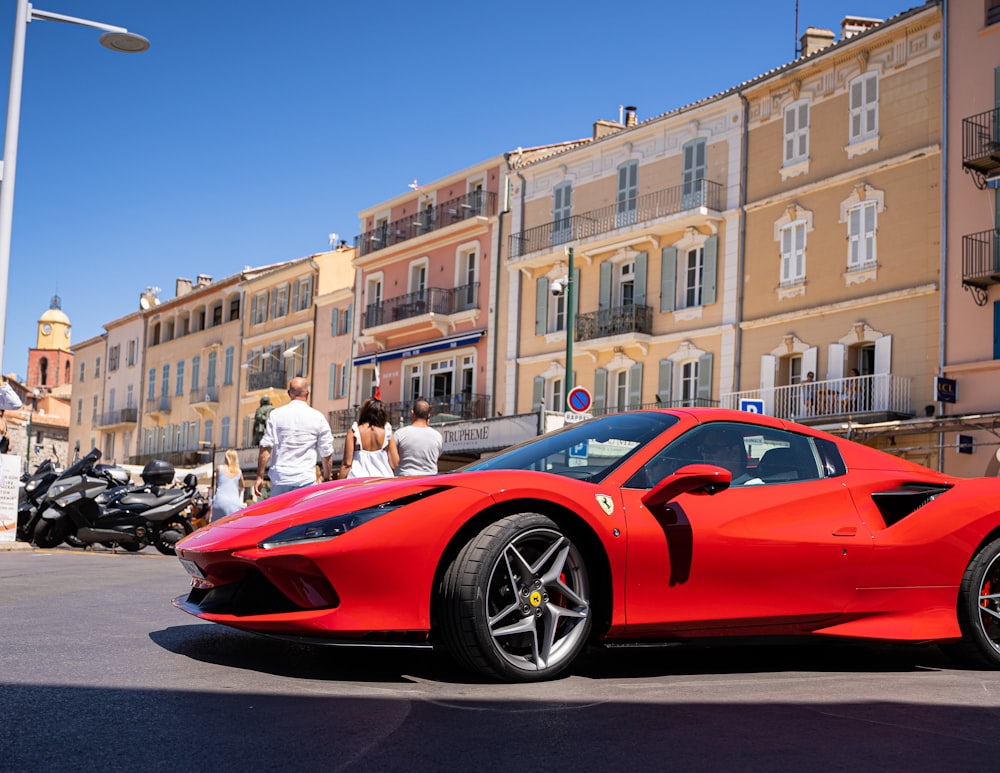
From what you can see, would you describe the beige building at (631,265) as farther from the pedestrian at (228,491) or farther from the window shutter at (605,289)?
the pedestrian at (228,491)

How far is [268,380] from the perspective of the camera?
172 ft

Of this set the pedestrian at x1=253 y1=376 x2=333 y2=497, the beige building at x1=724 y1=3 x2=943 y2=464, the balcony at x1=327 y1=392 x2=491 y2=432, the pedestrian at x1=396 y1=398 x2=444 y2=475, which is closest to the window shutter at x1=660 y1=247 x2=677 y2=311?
the beige building at x1=724 y1=3 x2=943 y2=464

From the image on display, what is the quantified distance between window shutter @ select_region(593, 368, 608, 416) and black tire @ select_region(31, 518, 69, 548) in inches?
828

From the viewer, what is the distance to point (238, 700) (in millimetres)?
4059

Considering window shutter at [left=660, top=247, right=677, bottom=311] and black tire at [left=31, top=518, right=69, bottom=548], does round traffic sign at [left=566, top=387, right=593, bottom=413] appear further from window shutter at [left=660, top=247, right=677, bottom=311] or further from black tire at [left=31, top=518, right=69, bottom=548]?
window shutter at [left=660, top=247, right=677, bottom=311]

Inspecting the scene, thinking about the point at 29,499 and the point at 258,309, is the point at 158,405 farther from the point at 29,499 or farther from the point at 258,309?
the point at 29,499

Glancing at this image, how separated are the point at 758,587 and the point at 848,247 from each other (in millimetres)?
24644

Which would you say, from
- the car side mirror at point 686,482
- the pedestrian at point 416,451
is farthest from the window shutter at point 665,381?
the car side mirror at point 686,482

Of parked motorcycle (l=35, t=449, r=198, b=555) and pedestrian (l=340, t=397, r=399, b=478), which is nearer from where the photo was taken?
pedestrian (l=340, t=397, r=399, b=478)

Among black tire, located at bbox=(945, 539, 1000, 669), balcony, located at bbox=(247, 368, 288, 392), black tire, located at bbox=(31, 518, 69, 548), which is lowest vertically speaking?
black tire, located at bbox=(31, 518, 69, 548)

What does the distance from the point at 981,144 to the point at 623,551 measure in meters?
23.4

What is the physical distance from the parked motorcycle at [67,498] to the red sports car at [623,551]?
11050 mm

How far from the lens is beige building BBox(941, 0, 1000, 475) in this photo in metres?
24.8

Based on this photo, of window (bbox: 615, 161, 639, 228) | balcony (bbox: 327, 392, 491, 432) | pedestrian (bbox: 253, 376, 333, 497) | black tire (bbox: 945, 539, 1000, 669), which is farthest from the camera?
balcony (bbox: 327, 392, 491, 432)
